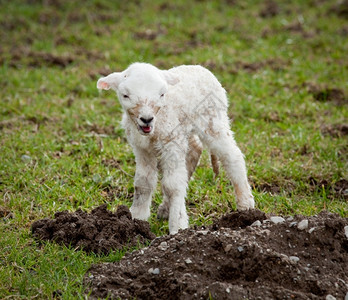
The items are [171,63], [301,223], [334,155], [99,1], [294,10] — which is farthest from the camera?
[99,1]

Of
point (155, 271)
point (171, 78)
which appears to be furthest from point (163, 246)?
point (171, 78)

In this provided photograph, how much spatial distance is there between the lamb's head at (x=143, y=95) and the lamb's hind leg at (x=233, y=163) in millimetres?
829

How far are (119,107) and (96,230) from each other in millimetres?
3654

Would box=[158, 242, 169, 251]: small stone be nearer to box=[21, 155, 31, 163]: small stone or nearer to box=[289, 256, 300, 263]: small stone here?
box=[289, 256, 300, 263]: small stone

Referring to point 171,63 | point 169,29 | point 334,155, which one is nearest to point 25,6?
point 169,29

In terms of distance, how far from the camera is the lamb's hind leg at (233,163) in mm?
5242

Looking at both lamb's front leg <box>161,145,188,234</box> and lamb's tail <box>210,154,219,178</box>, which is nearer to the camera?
lamb's front leg <box>161,145,188,234</box>

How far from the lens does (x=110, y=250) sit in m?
4.70

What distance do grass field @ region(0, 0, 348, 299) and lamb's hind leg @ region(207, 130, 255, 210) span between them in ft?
1.21

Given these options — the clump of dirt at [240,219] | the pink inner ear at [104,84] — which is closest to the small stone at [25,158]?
the pink inner ear at [104,84]

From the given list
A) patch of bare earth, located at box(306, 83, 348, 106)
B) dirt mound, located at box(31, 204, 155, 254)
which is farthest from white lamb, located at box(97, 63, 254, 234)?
patch of bare earth, located at box(306, 83, 348, 106)

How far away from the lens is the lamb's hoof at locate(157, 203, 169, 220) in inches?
218

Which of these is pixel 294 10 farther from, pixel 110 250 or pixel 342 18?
pixel 110 250

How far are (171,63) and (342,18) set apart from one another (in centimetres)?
436
